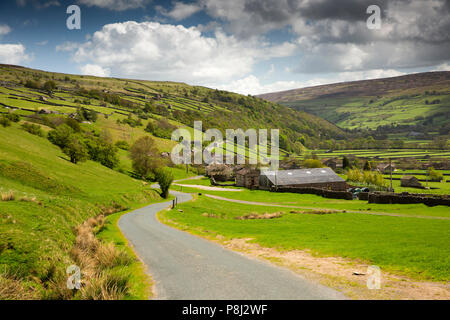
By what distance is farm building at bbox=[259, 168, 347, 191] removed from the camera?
293 ft

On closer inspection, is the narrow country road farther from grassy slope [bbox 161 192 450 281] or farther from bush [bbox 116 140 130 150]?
bush [bbox 116 140 130 150]

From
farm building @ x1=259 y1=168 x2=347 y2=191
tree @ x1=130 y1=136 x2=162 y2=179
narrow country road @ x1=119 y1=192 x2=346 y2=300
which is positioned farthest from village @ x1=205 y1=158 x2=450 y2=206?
narrow country road @ x1=119 y1=192 x2=346 y2=300

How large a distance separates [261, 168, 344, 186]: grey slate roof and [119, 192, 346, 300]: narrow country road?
7175 cm

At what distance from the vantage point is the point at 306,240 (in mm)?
21516

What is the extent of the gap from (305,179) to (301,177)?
58.3 inches

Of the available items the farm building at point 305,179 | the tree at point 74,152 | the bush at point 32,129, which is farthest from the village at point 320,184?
the bush at point 32,129

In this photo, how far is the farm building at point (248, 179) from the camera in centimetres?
10376

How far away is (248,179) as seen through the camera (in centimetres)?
10700

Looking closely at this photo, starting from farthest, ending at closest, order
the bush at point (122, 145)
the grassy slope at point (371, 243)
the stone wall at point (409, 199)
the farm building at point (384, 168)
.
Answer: the farm building at point (384, 168)
the bush at point (122, 145)
the stone wall at point (409, 199)
the grassy slope at point (371, 243)

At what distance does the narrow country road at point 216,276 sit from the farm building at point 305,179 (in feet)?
235

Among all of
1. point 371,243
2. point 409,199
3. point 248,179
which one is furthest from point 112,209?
point 248,179

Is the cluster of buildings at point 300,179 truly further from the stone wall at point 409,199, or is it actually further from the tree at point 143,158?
the tree at point 143,158

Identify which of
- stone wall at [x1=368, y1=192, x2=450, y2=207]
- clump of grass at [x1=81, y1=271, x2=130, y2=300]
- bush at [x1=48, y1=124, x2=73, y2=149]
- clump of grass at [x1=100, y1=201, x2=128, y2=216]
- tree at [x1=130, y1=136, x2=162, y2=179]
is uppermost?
bush at [x1=48, y1=124, x2=73, y2=149]

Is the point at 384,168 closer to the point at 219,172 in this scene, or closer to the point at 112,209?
the point at 219,172
